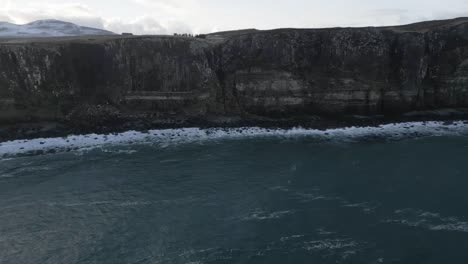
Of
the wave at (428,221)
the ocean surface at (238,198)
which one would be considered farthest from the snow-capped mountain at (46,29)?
the wave at (428,221)

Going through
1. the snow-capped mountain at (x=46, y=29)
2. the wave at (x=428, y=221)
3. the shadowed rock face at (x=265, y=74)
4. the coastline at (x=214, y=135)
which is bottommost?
the wave at (x=428, y=221)

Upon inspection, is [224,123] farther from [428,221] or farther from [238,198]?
[428,221]

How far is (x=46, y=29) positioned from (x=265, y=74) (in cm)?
6722

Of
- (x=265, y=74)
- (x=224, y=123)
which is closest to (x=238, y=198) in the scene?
(x=224, y=123)

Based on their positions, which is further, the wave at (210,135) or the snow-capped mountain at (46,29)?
the snow-capped mountain at (46,29)

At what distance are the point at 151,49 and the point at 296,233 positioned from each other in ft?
120

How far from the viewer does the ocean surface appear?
2317 cm

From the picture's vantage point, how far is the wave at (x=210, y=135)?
4408 centimetres

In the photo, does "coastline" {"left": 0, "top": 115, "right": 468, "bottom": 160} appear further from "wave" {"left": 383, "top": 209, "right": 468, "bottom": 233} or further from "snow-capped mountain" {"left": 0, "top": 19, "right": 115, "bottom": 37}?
"snow-capped mountain" {"left": 0, "top": 19, "right": 115, "bottom": 37}

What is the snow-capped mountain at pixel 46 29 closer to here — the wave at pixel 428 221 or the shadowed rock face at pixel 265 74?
the shadowed rock face at pixel 265 74

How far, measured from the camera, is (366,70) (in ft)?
174

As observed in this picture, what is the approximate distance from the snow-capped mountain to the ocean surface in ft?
162

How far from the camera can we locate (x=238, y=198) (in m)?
30.1

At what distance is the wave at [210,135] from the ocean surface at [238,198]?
0.76ft
